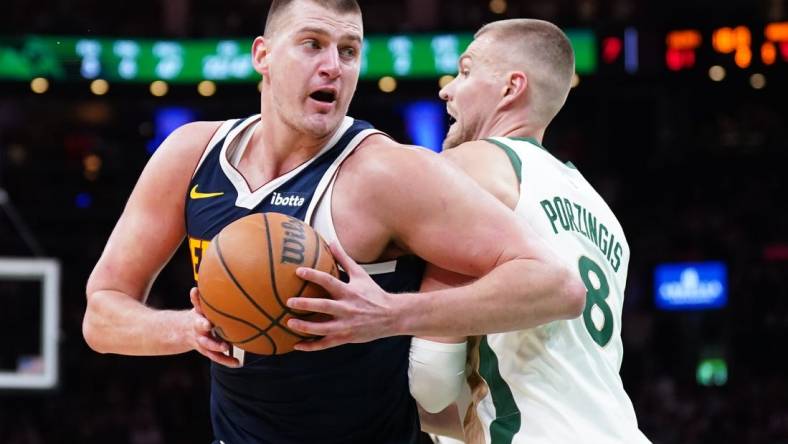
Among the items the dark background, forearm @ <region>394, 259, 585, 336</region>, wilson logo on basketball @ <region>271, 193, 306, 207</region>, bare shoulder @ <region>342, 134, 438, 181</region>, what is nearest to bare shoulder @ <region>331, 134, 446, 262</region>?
bare shoulder @ <region>342, 134, 438, 181</region>

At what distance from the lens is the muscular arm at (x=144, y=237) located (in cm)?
350

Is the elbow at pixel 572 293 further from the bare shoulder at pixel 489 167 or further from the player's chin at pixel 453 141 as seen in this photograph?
the player's chin at pixel 453 141

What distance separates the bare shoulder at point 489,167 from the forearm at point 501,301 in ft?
1.68

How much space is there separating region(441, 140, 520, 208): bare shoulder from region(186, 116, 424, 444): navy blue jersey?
0.32 meters

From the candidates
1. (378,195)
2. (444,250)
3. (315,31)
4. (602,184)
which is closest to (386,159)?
(378,195)

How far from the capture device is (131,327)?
11.0ft

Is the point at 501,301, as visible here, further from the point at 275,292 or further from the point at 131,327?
the point at 131,327

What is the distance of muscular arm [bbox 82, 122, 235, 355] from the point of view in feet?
11.5

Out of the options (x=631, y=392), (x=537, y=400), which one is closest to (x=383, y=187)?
(x=537, y=400)

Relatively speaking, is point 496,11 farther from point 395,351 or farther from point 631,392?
point 395,351

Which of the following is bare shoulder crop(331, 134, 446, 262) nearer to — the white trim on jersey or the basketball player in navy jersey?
the basketball player in navy jersey

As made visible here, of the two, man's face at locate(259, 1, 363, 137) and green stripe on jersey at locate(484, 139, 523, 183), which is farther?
green stripe on jersey at locate(484, 139, 523, 183)

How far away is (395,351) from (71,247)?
14.5 m

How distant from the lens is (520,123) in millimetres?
4102
